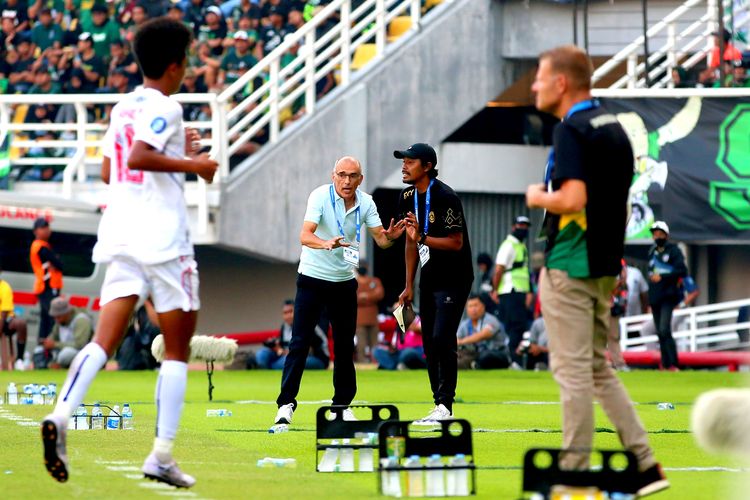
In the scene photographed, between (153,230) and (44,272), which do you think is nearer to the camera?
(153,230)

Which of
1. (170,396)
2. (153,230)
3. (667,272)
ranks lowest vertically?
(170,396)

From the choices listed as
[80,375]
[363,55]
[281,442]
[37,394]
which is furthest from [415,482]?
[363,55]

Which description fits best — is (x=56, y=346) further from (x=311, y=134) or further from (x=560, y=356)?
(x=560, y=356)

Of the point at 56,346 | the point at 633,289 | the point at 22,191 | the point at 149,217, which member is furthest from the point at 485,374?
the point at 149,217

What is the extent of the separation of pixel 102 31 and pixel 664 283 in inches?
447

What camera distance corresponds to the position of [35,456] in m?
10.1

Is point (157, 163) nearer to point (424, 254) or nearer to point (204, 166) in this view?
point (204, 166)

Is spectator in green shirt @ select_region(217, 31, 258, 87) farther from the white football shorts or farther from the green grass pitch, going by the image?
the white football shorts

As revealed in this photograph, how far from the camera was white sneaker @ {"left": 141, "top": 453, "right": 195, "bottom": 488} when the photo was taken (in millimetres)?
8023

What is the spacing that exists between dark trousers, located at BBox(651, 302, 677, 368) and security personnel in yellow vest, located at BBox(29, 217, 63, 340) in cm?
857

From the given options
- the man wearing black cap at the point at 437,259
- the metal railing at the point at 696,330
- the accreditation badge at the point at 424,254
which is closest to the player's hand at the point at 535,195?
the man wearing black cap at the point at 437,259

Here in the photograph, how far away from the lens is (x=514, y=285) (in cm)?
2438

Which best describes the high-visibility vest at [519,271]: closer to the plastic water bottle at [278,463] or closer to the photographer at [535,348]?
the photographer at [535,348]

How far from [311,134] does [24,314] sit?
5.36 meters
